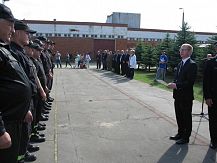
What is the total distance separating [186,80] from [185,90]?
0.21 m

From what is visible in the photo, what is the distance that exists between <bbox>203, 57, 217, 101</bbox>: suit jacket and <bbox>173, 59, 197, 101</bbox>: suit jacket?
0.30 m

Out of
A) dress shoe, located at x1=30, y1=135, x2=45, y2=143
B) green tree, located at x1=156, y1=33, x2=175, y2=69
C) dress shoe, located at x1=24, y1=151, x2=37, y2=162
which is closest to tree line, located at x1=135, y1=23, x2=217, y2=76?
green tree, located at x1=156, y1=33, x2=175, y2=69

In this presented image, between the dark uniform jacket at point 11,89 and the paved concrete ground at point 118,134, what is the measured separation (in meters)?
2.58

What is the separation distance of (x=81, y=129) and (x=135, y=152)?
2.22m

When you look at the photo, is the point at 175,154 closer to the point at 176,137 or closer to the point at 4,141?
the point at 176,137

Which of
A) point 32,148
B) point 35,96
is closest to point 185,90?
point 35,96

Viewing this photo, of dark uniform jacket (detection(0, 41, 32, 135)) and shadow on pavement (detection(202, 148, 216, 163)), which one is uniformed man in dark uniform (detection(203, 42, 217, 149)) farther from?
dark uniform jacket (detection(0, 41, 32, 135))

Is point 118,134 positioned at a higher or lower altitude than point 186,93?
lower

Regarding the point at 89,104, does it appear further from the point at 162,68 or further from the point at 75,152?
the point at 162,68

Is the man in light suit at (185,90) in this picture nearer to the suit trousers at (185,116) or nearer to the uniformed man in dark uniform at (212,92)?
the suit trousers at (185,116)

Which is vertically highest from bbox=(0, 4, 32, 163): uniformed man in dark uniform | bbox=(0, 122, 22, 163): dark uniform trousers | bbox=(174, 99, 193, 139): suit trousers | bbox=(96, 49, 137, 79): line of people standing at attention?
bbox=(0, 4, 32, 163): uniformed man in dark uniform

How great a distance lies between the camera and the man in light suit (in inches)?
305

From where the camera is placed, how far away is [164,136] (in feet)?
27.3

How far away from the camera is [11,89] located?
376 centimetres
